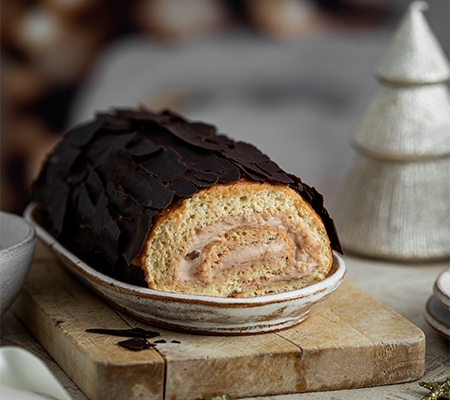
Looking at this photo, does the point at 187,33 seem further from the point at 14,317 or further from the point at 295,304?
the point at 295,304

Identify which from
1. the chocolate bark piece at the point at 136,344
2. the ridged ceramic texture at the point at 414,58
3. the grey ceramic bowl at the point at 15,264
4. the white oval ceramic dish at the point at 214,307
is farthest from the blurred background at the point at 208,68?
the chocolate bark piece at the point at 136,344

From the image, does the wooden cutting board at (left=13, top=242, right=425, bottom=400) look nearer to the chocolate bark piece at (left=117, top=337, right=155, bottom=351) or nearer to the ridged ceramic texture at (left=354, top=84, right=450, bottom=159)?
the chocolate bark piece at (left=117, top=337, right=155, bottom=351)

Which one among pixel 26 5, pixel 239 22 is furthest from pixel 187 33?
pixel 26 5

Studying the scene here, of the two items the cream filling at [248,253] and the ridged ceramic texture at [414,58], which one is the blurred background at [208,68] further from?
the cream filling at [248,253]

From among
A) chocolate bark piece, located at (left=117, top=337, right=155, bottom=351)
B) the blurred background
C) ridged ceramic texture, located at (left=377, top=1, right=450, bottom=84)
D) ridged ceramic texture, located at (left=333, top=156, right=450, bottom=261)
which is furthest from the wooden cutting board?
the blurred background

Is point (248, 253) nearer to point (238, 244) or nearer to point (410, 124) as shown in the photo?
point (238, 244)
